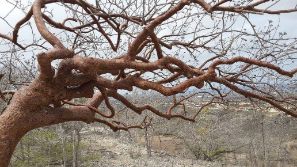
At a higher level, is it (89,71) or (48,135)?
(48,135)

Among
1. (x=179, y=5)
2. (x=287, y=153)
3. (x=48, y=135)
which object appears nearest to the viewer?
(x=179, y=5)

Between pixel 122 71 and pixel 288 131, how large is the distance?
23463 mm

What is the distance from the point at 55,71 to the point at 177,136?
23828mm

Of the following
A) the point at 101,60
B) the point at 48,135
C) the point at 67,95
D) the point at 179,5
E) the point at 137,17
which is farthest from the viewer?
the point at 48,135

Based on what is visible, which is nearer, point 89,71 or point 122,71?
point 89,71

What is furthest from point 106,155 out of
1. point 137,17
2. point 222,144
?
point 137,17

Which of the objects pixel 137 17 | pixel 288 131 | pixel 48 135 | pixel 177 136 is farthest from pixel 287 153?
pixel 137 17

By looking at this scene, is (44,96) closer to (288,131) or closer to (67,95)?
(67,95)

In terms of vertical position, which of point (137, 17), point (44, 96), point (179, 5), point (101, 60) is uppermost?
point (137, 17)

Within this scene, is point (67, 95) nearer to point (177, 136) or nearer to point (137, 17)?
point (137, 17)

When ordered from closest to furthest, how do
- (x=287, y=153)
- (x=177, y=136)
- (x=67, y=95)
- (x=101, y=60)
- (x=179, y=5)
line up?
(x=179, y=5) < (x=101, y=60) < (x=67, y=95) < (x=287, y=153) < (x=177, y=136)

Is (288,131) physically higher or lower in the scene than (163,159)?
higher

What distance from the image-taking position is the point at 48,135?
17812mm

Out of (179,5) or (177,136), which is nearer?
(179,5)
